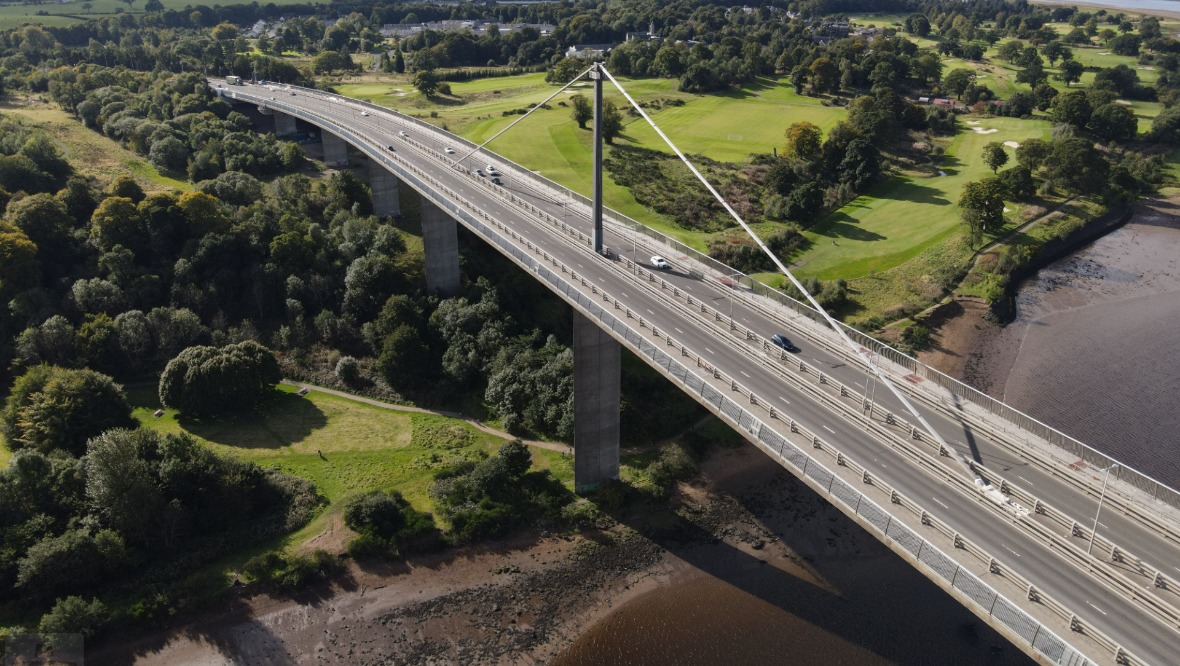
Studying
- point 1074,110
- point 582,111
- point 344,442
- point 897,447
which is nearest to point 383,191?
point 344,442

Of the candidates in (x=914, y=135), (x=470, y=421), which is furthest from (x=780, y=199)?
(x=470, y=421)

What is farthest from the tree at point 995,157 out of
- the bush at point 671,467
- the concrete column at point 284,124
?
the concrete column at point 284,124

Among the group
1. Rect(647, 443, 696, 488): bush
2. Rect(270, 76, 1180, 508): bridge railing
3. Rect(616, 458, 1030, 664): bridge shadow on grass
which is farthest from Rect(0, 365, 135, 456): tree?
Rect(270, 76, 1180, 508): bridge railing

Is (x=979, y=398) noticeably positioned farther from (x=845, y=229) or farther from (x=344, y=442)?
(x=845, y=229)

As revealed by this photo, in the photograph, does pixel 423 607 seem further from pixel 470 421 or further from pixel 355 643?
pixel 470 421

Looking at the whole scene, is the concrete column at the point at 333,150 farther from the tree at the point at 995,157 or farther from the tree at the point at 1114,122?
the tree at the point at 1114,122

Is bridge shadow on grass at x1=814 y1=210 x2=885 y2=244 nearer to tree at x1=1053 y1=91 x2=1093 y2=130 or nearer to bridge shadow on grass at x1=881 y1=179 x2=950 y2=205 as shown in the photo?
bridge shadow on grass at x1=881 y1=179 x2=950 y2=205
